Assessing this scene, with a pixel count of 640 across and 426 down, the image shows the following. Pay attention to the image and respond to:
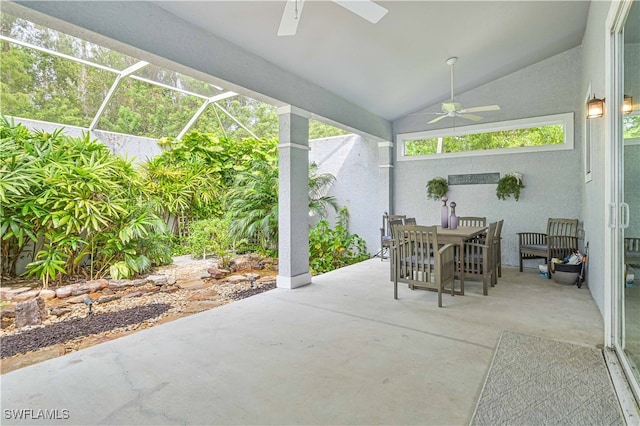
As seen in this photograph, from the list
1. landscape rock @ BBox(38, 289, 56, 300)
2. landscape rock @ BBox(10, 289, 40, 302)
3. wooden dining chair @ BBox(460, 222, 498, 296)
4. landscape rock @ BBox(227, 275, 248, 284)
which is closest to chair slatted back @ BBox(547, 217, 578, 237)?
wooden dining chair @ BBox(460, 222, 498, 296)

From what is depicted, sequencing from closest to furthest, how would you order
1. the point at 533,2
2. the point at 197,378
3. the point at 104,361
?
the point at 197,378 → the point at 104,361 → the point at 533,2


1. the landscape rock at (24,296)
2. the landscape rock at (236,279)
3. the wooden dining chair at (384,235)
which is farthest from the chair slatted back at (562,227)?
the landscape rock at (24,296)

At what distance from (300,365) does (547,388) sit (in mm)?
1552

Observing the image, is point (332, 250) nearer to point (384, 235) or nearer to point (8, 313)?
point (384, 235)

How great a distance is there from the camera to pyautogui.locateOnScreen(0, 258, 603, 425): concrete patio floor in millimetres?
1853

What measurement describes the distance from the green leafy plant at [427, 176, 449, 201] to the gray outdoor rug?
4065mm

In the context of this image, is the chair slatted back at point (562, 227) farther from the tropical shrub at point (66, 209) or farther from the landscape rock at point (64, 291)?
the landscape rock at point (64, 291)

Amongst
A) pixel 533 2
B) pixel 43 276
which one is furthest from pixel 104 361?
pixel 533 2

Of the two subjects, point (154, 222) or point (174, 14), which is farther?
point (154, 222)

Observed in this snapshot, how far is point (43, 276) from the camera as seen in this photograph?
4.14 m

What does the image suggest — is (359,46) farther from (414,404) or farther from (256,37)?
(414,404)

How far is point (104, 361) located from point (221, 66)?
2.83m

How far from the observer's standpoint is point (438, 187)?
644cm

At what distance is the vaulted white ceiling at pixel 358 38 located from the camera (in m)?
2.88
